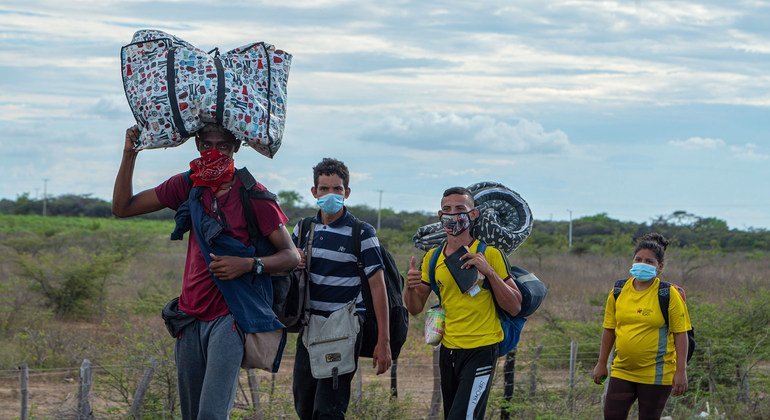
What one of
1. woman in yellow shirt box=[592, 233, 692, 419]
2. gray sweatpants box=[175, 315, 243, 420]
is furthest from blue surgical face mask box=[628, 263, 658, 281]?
gray sweatpants box=[175, 315, 243, 420]

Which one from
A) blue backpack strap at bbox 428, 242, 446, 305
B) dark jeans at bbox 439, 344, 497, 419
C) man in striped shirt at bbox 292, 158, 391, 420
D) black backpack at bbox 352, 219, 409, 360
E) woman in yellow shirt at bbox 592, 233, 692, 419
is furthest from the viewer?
woman in yellow shirt at bbox 592, 233, 692, 419

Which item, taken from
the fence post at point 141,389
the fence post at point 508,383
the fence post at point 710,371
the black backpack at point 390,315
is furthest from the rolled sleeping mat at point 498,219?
the fence post at point 710,371

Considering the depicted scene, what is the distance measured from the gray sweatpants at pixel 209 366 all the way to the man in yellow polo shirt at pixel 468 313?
1.60 meters

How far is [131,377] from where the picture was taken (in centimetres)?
988

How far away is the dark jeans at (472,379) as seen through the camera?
6.05 m

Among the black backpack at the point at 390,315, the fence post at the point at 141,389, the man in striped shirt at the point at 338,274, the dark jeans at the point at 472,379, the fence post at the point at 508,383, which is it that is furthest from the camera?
the fence post at the point at 508,383

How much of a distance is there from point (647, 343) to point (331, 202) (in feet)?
8.09

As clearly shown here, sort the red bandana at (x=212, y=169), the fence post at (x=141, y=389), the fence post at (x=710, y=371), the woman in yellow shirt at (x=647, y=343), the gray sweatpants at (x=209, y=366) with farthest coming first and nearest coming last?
the fence post at (x=710, y=371) → the fence post at (x=141, y=389) → the woman in yellow shirt at (x=647, y=343) → the red bandana at (x=212, y=169) → the gray sweatpants at (x=209, y=366)

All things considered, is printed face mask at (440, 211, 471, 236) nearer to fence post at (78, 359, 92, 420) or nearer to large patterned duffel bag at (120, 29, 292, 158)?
large patterned duffel bag at (120, 29, 292, 158)

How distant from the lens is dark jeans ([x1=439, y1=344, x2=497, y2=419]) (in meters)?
6.05

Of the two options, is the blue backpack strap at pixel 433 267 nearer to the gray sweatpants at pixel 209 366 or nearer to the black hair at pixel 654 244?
the black hair at pixel 654 244

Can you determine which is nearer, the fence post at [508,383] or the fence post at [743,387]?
the fence post at [743,387]

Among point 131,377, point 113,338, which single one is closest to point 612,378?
point 131,377

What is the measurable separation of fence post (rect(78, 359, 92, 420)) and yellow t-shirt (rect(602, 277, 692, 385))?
15.8 feet
